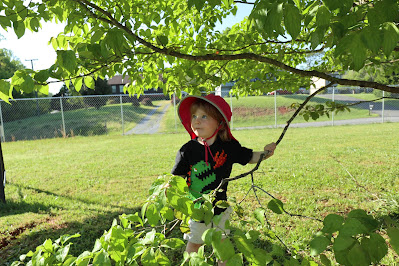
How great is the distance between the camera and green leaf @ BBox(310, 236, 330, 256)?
805mm

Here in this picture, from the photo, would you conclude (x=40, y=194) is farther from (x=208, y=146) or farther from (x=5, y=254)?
(x=208, y=146)

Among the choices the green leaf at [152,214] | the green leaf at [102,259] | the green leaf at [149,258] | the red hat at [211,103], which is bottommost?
the green leaf at [102,259]

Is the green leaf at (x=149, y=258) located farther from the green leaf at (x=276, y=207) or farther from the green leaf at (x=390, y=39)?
the green leaf at (x=390, y=39)

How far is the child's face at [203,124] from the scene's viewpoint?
6.91 feet

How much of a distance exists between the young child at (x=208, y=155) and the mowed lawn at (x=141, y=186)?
773mm

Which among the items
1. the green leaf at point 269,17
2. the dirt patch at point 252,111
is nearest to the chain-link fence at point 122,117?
the dirt patch at point 252,111

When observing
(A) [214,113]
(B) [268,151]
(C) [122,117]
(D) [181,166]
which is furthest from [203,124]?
(C) [122,117]

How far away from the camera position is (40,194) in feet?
16.1

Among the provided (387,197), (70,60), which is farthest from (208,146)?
(387,197)

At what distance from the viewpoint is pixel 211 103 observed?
2.05 metres

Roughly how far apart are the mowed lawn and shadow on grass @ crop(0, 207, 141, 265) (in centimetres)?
1

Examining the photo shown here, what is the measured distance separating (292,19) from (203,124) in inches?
49.5

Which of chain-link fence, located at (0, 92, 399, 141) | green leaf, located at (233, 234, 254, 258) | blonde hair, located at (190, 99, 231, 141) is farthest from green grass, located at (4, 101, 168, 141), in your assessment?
green leaf, located at (233, 234, 254, 258)

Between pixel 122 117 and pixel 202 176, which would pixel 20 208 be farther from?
pixel 122 117
